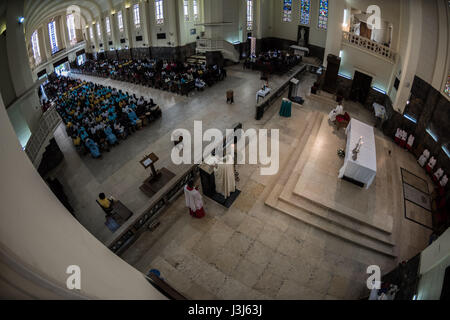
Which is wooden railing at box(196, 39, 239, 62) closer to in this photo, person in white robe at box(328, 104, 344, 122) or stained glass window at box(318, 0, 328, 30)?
stained glass window at box(318, 0, 328, 30)

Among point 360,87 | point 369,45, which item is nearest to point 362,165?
point 360,87

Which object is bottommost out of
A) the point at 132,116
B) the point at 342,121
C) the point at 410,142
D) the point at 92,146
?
the point at 92,146

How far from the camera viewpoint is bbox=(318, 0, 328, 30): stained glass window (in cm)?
1994

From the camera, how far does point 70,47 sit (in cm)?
3562

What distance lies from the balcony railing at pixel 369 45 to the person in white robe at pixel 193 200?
12.1 metres

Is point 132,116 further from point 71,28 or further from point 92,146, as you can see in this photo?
point 71,28

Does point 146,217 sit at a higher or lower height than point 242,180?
lower

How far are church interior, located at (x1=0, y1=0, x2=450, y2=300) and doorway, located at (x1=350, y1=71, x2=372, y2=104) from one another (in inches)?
4.5

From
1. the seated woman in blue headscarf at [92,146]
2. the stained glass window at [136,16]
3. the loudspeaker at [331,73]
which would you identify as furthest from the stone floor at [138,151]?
the stained glass window at [136,16]

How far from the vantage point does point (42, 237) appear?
284 centimetres

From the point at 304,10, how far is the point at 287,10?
174 centimetres

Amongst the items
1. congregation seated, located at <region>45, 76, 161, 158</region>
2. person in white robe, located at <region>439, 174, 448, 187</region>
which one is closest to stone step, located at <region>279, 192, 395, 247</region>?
person in white robe, located at <region>439, 174, 448, 187</region>

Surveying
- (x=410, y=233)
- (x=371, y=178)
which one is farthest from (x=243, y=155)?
(x=410, y=233)
